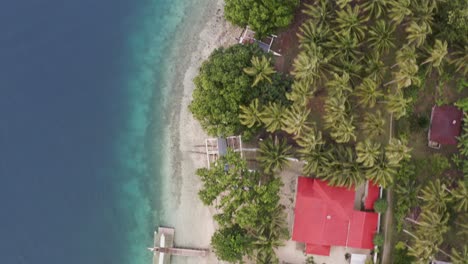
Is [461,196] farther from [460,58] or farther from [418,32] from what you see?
[418,32]

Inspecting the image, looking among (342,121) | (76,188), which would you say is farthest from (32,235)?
(342,121)

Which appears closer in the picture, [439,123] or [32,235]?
[439,123]

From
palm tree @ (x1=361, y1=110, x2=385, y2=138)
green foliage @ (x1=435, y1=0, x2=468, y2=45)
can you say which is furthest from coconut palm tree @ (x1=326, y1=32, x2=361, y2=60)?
green foliage @ (x1=435, y1=0, x2=468, y2=45)

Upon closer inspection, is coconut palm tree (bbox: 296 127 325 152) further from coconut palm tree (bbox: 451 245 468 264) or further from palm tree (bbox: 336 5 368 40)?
coconut palm tree (bbox: 451 245 468 264)

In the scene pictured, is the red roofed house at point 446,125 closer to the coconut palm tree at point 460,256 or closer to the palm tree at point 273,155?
the coconut palm tree at point 460,256

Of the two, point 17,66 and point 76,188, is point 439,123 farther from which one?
A: point 17,66

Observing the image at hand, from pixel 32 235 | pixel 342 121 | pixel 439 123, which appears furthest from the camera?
pixel 32 235
